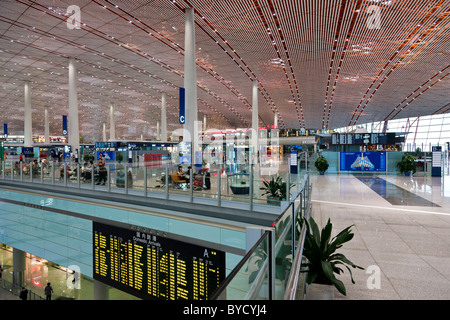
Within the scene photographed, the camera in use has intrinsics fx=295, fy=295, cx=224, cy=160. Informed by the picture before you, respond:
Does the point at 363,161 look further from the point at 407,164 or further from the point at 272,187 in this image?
the point at 272,187

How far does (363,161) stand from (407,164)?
276 centimetres

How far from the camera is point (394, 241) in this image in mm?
5887

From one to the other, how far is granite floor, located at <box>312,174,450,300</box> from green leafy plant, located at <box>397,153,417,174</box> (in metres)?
7.34

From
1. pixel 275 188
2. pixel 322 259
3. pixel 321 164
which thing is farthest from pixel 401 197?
pixel 321 164

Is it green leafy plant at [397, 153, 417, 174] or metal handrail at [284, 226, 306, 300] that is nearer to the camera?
metal handrail at [284, 226, 306, 300]

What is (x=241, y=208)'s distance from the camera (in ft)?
24.6

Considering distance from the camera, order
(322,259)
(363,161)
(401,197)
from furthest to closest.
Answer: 1. (363,161)
2. (401,197)
3. (322,259)

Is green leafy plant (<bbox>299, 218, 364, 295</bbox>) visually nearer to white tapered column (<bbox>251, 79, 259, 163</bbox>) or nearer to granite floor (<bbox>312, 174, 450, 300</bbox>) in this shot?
granite floor (<bbox>312, 174, 450, 300</bbox>)

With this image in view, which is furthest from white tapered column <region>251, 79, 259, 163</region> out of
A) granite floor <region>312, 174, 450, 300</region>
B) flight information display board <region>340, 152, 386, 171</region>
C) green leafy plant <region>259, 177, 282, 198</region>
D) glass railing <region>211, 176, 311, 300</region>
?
glass railing <region>211, 176, 311, 300</region>

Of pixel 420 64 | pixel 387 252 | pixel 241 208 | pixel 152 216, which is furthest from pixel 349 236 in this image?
pixel 420 64

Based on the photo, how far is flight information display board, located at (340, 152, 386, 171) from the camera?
2002 centimetres
